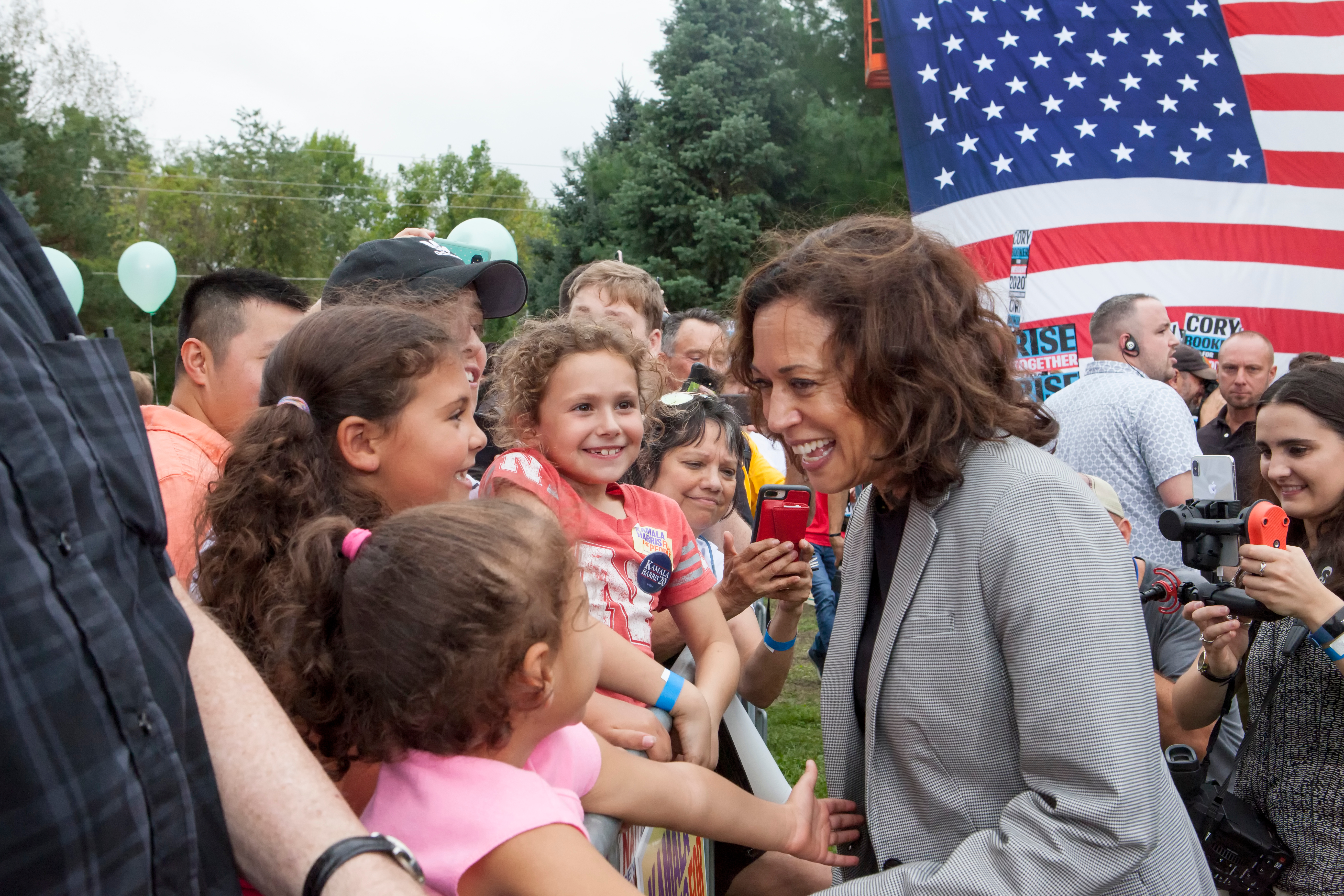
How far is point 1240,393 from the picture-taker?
7.28m

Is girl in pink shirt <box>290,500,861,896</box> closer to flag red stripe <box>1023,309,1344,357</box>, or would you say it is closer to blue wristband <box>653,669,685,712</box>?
blue wristband <box>653,669,685,712</box>

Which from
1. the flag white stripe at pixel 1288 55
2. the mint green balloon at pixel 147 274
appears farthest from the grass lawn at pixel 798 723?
the mint green balloon at pixel 147 274

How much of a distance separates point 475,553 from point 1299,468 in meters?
2.94

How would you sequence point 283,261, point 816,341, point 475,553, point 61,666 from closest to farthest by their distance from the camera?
point 61,666 < point 475,553 < point 816,341 < point 283,261

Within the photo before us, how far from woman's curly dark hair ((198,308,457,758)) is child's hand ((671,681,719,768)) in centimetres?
87

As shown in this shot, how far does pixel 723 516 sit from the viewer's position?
4047mm

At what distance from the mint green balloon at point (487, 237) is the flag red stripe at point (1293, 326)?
5.93m

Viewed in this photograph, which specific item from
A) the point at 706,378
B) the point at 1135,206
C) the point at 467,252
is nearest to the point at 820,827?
the point at 467,252

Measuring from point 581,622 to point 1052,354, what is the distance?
10604 millimetres

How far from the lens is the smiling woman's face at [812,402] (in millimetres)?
1919

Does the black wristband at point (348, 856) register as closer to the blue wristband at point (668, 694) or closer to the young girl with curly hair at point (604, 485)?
the blue wristband at point (668, 694)

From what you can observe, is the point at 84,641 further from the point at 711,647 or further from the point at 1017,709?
the point at 711,647

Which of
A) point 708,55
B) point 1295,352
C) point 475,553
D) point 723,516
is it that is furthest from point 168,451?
point 708,55

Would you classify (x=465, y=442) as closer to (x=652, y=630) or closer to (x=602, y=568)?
(x=602, y=568)
